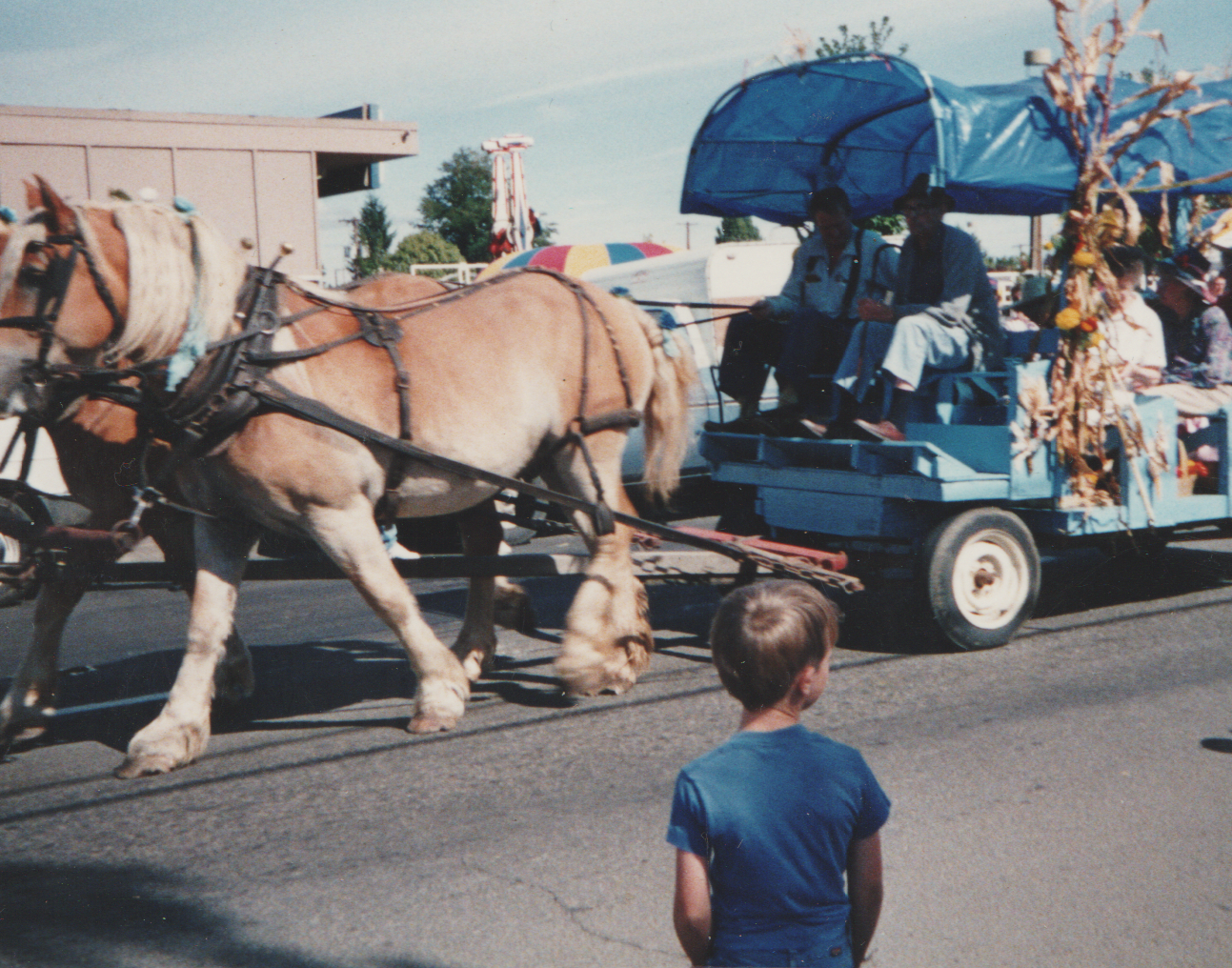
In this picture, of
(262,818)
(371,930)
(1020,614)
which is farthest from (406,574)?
(1020,614)

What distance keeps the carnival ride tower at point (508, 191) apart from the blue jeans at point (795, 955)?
19211 mm

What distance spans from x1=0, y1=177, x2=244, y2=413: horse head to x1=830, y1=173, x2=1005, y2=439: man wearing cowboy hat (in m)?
3.06

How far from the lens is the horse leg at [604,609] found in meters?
5.06

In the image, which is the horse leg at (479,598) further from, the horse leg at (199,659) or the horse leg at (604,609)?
the horse leg at (199,659)

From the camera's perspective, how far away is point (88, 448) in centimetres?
468

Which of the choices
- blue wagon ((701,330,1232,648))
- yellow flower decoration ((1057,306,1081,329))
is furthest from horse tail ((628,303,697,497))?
yellow flower decoration ((1057,306,1081,329))

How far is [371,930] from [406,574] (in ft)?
6.56

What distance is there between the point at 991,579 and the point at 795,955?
424 centimetres

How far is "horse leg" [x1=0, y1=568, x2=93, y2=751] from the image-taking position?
468 cm

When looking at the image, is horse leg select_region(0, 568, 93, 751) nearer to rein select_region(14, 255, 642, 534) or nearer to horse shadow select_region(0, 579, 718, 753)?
horse shadow select_region(0, 579, 718, 753)

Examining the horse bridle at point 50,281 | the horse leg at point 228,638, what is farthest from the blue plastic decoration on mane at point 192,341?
the horse leg at point 228,638

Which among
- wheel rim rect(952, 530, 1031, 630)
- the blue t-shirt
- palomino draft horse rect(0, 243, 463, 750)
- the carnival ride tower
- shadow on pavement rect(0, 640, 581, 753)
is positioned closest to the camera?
the blue t-shirt

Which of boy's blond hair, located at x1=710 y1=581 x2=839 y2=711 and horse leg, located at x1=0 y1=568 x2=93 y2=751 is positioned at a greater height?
boy's blond hair, located at x1=710 y1=581 x2=839 y2=711

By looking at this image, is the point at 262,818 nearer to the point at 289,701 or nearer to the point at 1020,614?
the point at 289,701
